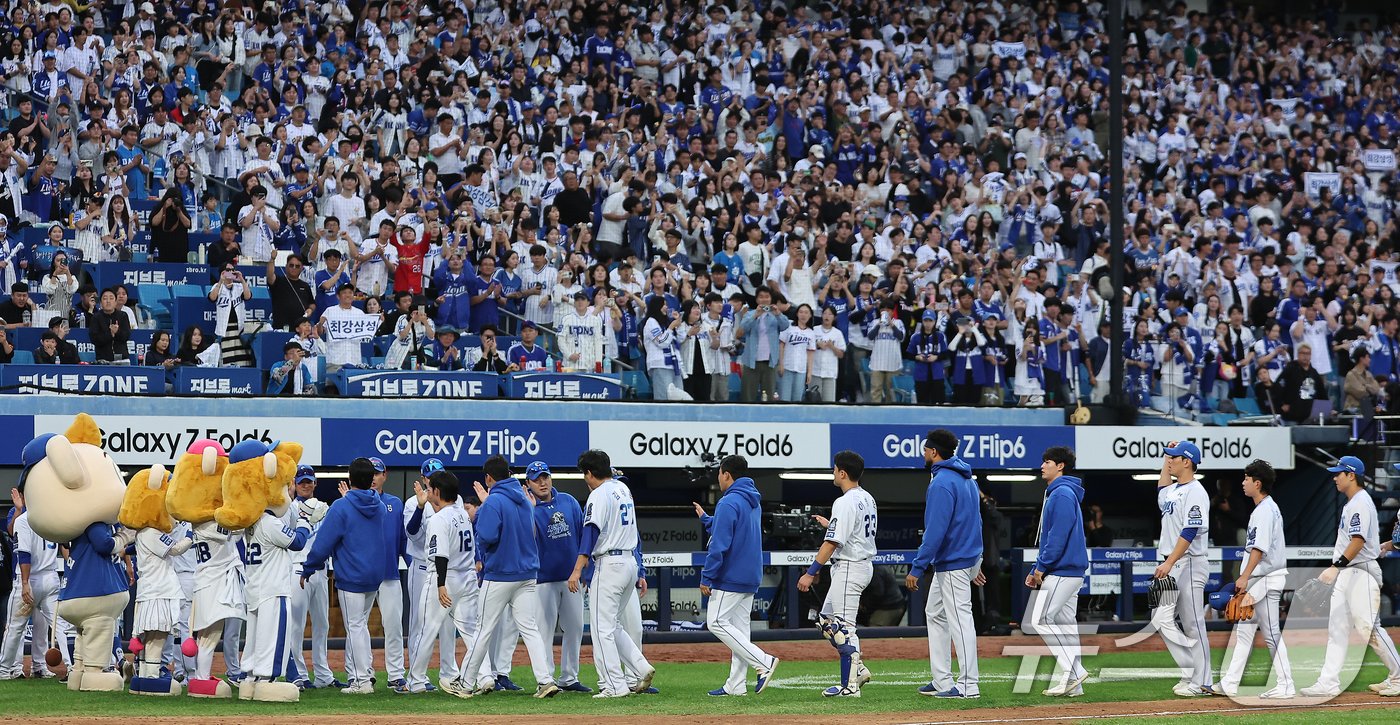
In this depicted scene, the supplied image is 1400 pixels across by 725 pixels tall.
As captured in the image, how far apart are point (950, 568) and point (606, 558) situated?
2442 mm

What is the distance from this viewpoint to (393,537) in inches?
504

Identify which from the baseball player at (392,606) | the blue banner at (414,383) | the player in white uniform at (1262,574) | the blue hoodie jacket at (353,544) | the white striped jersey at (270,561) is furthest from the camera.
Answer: the blue banner at (414,383)

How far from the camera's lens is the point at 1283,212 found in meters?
26.3

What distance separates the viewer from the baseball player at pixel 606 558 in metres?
12.2

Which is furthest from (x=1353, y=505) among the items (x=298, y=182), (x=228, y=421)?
(x=298, y=182)

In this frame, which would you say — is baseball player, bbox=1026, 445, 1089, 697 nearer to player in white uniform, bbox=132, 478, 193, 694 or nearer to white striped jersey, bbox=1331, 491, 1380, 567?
white striped jersey, bbox=1331, 491, 1380, 567

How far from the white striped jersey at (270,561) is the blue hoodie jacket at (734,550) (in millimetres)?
2913

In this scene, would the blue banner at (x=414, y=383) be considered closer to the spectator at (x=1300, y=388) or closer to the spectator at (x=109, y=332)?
the spectator at (x=109, y=332)

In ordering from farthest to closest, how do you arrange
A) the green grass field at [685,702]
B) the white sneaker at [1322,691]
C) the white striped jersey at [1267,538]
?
the white striped jersey at [1267,538] → the white sneaker at [1322,691] → the green grass field at [685,702]

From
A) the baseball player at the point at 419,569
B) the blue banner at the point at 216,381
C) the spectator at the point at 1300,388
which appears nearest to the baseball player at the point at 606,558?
the baseball player at the point at 419,569

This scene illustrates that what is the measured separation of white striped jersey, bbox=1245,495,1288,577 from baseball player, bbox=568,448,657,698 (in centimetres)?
439

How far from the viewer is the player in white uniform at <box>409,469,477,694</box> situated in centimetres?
1255

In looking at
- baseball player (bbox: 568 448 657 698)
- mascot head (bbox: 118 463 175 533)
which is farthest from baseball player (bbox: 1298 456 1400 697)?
mascot head (bbox: 118 463 175 533)

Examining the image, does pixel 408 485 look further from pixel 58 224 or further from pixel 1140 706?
pixel 1140 706
